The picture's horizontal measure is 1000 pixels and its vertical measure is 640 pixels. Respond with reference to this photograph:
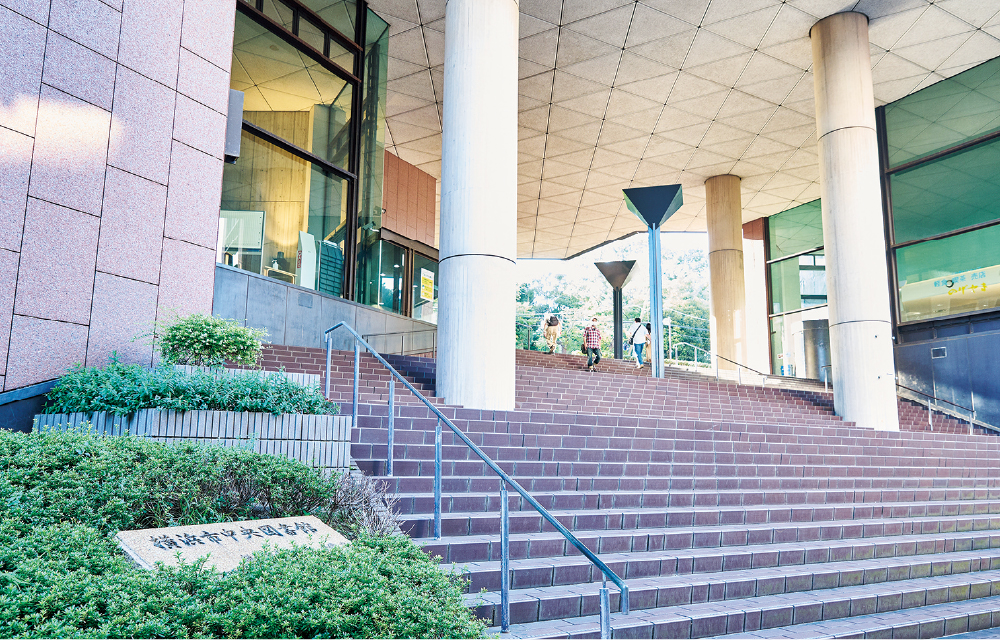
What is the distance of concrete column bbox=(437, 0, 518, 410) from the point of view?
34.8 feet

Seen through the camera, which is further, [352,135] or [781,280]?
[781,280]

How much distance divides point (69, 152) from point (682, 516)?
7214mm

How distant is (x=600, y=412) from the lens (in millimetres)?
12133

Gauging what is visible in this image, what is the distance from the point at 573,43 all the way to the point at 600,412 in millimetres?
9435

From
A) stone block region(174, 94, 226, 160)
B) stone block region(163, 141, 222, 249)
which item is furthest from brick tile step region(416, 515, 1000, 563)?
stone block region(174, 94, 226, 160)

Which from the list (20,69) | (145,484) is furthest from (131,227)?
(145,484)

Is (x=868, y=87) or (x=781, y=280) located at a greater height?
(x=868, y=87)

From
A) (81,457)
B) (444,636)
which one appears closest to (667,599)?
(444,636)

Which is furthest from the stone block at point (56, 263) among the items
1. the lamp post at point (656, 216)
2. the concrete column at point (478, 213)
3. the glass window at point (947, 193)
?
the glass window at point (947, 193)

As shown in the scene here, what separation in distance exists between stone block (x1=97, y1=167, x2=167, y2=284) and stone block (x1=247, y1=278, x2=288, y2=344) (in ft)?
17.4

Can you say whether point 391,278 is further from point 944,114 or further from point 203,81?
point 944,114

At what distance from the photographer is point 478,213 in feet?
35.3

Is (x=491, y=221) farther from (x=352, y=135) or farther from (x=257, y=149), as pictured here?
(x=352, y=135)

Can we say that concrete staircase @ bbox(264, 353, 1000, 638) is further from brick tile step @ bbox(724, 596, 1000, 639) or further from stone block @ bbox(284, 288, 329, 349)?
stone block @ bbox(284, 288, 329, 349)
